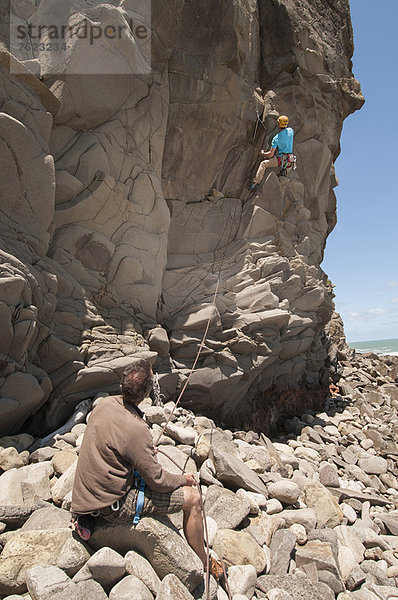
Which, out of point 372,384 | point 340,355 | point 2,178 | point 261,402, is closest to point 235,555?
point 2,178

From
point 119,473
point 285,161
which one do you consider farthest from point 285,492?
point 285,161

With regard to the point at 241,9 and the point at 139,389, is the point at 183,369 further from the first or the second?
the point at 241,9

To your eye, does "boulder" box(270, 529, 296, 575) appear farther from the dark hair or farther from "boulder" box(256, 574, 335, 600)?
the dark hair

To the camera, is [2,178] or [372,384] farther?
[372,384]

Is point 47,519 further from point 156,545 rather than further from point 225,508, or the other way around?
point 225,508

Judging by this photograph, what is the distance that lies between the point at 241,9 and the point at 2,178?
918 centimetres

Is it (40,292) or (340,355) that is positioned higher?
(40,292)

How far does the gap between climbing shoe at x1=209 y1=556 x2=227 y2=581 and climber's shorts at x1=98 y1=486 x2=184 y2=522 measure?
755 millimetres

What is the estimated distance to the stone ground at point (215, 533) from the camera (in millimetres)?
3002

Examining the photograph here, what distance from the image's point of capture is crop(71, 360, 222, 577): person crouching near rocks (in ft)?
10.1

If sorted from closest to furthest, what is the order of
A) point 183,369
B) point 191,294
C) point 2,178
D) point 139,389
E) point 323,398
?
point 139,389 → point 2,178 → point 183,369 → point 191,294 → point 323,398

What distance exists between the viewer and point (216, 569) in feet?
11.8

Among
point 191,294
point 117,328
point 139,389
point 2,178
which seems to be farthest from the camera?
point 191,294

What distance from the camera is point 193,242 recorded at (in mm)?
11070
